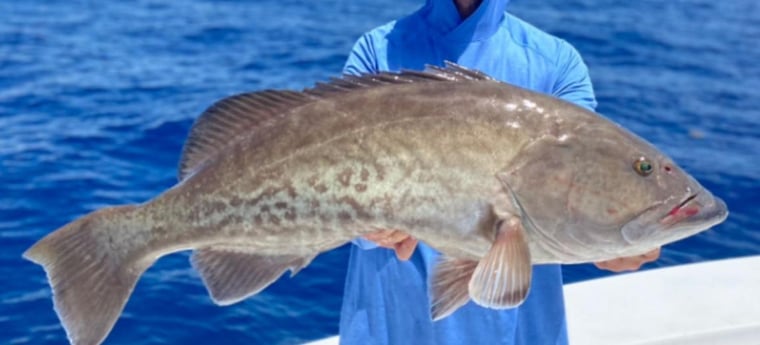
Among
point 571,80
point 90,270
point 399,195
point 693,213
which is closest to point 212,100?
point 571,80

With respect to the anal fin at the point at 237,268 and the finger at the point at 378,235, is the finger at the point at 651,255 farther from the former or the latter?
the anal fin at the point at 237,268

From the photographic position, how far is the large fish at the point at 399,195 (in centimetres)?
228

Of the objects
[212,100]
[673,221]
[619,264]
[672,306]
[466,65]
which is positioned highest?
[466,65]

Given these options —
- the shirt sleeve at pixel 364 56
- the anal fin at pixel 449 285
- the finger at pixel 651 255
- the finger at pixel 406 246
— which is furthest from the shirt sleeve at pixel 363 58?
the finger at pixel 651 255

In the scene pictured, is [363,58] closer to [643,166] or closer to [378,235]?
[378,235]

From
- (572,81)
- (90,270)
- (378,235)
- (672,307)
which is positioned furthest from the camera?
(672,307)

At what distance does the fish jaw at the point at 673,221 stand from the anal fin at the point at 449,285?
0.39 meters

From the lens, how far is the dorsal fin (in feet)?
8.04

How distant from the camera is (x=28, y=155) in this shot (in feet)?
27.8

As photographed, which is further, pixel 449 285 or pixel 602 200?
pixel 449 285

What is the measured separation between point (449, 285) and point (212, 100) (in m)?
7.99

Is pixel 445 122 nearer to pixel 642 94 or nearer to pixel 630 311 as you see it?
pixel 630 311

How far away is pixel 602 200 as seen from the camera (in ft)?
7.51

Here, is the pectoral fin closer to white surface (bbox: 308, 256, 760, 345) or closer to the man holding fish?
the man holding fish
